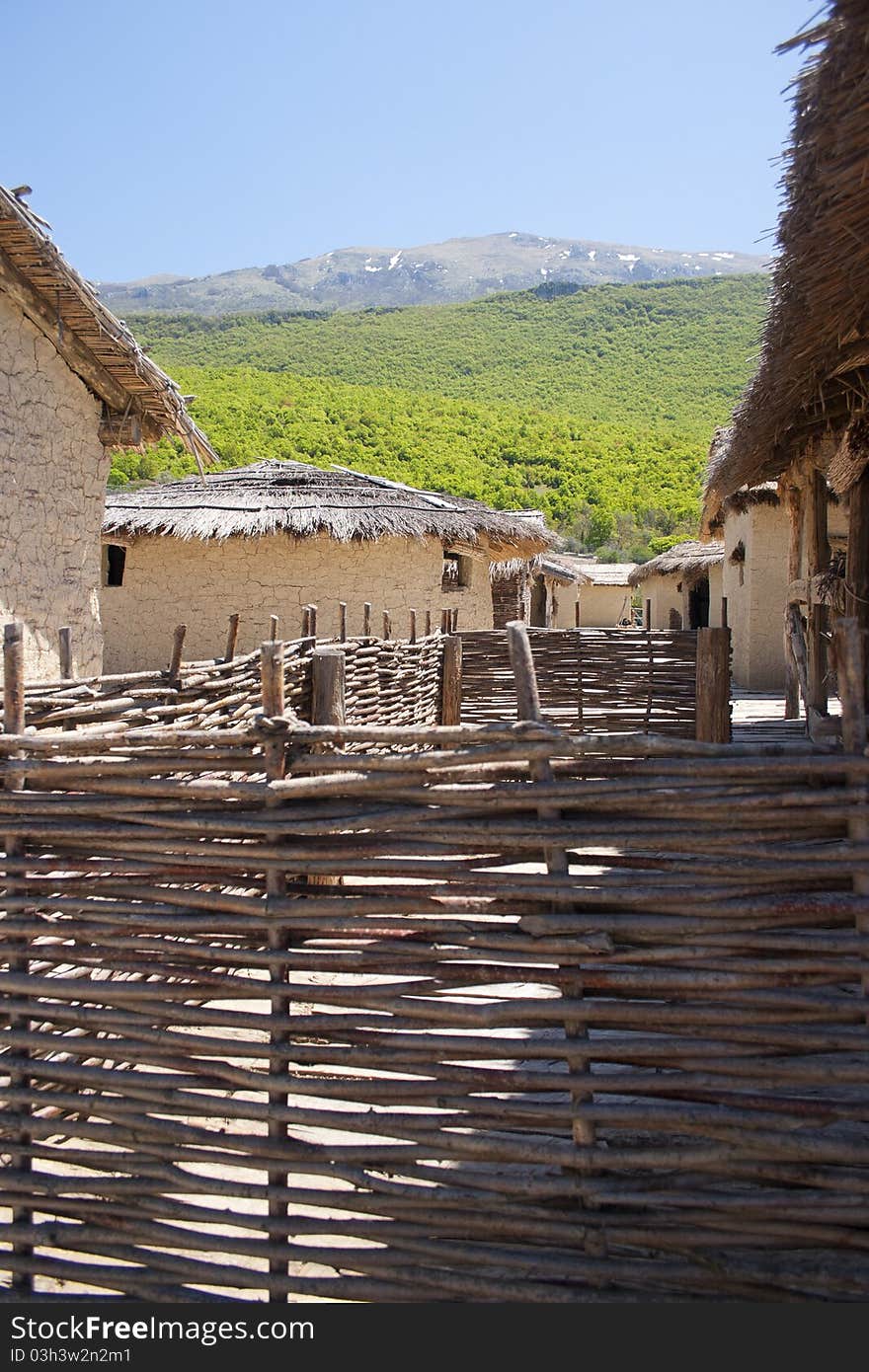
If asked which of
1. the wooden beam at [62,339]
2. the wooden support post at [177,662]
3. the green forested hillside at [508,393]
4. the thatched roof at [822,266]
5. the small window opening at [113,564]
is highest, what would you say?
the green forested hillside at [508,393]

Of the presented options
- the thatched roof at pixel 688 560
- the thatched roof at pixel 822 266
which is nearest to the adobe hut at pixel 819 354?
the thatched roof at pixel 822 266

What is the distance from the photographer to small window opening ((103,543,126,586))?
10312mm

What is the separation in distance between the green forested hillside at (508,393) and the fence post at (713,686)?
20.9m

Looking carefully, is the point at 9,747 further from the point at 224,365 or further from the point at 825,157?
the point at 224,365

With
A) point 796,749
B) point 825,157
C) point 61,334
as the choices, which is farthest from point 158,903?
point 61,334

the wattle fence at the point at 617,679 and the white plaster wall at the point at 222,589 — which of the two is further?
the white plaster wall at the point at 222,589

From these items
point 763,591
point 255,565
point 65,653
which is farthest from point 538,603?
point 65,653

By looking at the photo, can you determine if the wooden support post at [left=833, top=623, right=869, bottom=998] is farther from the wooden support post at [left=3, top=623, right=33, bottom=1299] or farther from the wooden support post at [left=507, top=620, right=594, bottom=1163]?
the wooden support post at [left=3, top=623, right=33, bottom=1299]

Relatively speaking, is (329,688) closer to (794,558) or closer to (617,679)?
(617,679)

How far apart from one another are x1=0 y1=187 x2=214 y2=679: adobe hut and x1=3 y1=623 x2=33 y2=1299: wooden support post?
2.81 metres

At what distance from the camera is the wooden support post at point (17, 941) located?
92.3 inches

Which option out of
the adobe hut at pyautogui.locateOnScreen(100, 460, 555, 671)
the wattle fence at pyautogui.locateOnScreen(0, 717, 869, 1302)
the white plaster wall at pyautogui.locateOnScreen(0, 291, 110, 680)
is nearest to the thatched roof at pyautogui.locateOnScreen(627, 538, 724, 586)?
the adobe hut at pyautogui.locateOnScreen(100, 460, 555, 671)

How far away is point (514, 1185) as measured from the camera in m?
2.06

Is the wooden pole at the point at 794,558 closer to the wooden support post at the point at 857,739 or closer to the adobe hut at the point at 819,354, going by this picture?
the adobe hut at the point at 819,354
